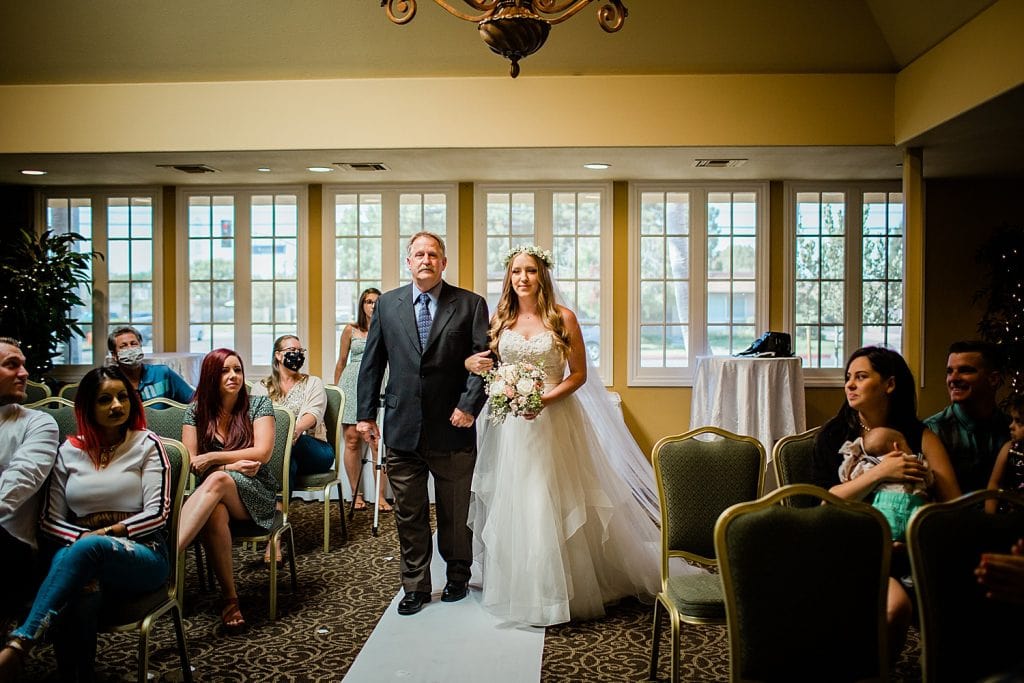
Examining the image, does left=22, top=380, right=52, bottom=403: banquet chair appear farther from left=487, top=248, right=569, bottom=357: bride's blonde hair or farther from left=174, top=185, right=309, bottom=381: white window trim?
left=487, top=248, right=569, bottom=357: bride's blonde hair

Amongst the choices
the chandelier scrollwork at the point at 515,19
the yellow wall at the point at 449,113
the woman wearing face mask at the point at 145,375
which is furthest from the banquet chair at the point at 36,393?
the chandelier scrollwork at the point at 515,19

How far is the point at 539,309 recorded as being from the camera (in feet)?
14.6

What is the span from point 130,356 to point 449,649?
3.06 meters

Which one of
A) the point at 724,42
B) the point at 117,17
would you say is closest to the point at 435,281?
the point at 724,42

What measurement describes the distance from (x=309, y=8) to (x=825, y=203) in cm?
463

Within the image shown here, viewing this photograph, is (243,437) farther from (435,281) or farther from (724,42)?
(724,42)

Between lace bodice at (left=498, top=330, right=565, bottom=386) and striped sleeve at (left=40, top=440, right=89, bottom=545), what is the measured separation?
6.69 ft

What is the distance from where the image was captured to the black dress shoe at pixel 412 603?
4.16 metres

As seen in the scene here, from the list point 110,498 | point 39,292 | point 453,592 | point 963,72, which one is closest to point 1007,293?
point 963,72

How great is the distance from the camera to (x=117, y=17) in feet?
18.4

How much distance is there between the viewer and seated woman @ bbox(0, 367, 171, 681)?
296cm

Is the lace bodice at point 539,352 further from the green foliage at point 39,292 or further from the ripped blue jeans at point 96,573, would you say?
the green foliage at point 39,292

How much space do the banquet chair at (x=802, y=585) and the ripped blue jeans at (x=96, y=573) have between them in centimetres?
203

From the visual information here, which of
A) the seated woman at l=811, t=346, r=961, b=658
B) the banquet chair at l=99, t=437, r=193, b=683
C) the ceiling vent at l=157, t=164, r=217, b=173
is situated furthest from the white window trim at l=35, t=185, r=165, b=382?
the seated woman at l=811, t=346, r=961, b=658
